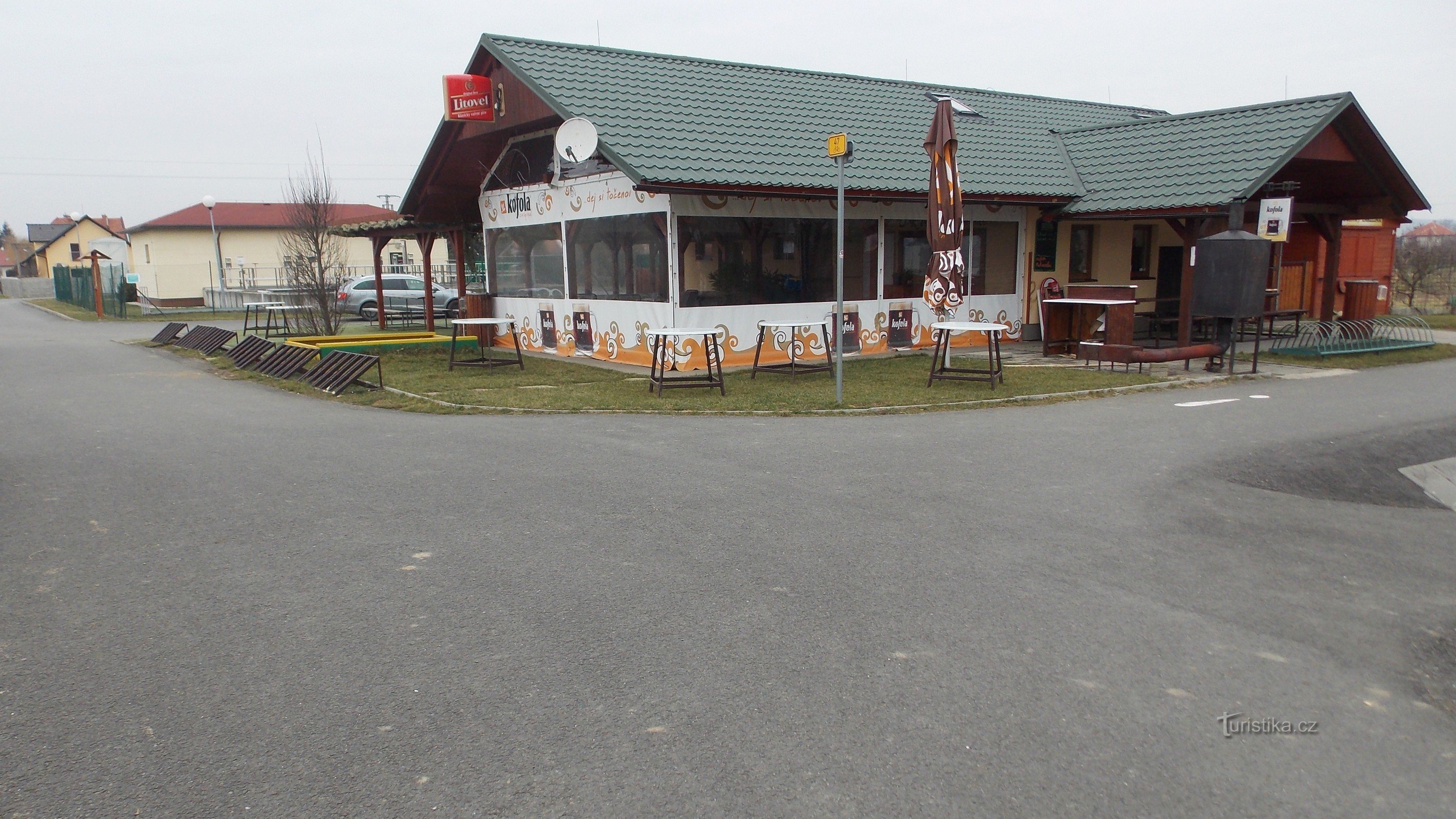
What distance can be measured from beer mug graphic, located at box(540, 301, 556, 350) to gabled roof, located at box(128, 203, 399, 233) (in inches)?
1190

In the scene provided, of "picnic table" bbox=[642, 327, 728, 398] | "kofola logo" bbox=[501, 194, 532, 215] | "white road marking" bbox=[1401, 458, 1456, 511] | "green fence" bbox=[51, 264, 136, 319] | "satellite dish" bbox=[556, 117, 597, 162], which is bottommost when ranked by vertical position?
"white road marking" bbox=[1401, 458, 1456, 511]

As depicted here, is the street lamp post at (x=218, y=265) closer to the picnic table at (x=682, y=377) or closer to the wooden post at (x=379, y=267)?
the wooden post at (x=379, y=267)

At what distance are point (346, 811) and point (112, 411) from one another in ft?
32.6

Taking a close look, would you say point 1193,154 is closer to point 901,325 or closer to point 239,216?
point 901,325

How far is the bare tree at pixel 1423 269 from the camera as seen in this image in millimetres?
30656

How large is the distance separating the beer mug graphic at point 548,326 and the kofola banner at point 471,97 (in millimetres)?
3441

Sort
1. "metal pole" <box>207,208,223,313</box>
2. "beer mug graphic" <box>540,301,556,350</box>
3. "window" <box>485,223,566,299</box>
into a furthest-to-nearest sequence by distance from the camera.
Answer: "metal pole" <box>207,208,223,313</box>
"beer mug graphic" <box>540,301,556,350</box>
"window" <box>485,223,566,299</box>

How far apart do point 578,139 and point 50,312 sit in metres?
34.3

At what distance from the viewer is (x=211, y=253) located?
4991 centimetres

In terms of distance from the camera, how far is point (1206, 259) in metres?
13.6

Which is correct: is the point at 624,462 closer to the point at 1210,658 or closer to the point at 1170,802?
the point at 1210,658

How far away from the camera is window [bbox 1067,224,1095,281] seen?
19219 mm

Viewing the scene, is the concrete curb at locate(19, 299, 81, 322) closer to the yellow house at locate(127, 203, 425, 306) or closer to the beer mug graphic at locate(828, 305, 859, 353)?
the yellow house at locate(127, 203, 425, 306)

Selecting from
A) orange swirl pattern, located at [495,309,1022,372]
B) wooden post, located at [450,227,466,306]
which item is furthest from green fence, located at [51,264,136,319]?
orange swirl pattern, located at [495,309,1022,372]
